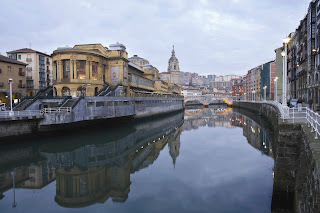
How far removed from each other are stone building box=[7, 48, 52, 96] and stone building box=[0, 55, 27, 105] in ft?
26.8

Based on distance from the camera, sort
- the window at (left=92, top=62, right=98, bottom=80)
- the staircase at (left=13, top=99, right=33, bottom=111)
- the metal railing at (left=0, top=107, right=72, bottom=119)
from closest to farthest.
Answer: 1. the metal railing at (left=0, top=107, right=72, bottom=119)
2. the staircase at (left=13, top=99, right=33, bottom=111)
3. the window at (left=92, top=62, right=98, bottom=80)

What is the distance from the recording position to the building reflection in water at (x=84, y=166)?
13711mm

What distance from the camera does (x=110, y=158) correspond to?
2092 cm

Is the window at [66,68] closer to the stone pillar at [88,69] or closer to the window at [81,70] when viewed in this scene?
the window at [81,70]

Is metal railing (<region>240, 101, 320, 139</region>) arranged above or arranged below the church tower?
below

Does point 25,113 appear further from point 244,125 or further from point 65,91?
point 244,125

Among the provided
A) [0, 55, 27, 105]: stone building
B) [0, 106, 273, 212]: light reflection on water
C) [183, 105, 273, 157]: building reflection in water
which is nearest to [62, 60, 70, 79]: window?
[0, 55, 27, 105]: stone building

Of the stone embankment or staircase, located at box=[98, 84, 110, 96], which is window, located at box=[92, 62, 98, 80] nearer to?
staircase, located at box=[98, 84, 110, 96]

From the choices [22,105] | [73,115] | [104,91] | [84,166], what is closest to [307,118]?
[84,166]

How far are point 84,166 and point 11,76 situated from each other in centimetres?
Result: 4230

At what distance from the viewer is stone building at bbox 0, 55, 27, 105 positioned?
1834 inches

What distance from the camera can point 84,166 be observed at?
18.4 meters

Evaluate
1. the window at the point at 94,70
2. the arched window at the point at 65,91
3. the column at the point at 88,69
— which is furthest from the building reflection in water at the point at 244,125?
the arched window at the point at 65,91

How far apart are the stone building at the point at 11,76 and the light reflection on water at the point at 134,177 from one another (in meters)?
30.9
